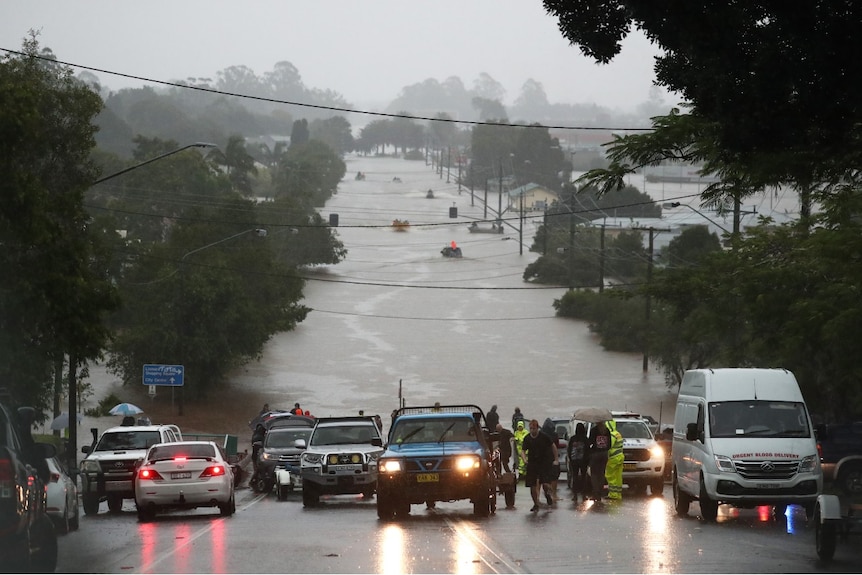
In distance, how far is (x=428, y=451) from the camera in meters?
23.2

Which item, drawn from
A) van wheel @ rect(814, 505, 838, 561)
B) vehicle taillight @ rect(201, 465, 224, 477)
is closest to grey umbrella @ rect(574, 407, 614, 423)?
vehicle taillight @ rect(201, 465, 224, 477)

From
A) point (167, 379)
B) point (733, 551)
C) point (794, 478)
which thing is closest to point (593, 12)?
point (733, 551)

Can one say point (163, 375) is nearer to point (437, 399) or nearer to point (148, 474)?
point (437, 399)

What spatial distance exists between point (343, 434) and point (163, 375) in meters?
23.2

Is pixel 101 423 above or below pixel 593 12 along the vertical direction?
below

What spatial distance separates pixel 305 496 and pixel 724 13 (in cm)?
1455

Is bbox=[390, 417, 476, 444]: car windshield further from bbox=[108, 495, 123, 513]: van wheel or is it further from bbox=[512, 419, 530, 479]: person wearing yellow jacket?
bbox=[512, 419, 530, 479]: person wearing yellow jacket

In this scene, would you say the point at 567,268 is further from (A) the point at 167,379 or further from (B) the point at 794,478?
(B) the point at 794,478

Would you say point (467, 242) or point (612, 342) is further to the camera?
point (467, 242)

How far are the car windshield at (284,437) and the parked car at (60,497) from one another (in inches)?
523

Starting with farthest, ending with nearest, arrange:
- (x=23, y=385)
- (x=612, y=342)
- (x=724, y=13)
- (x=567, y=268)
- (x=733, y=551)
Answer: (x=567, y=268) < (x=612, y=342) < (x=23, y=385) < (x=733, y=551) < (x=724, y=13)

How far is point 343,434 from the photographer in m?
29.2

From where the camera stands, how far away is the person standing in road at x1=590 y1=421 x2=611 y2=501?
2723cm

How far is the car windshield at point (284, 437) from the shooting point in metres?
33.8
